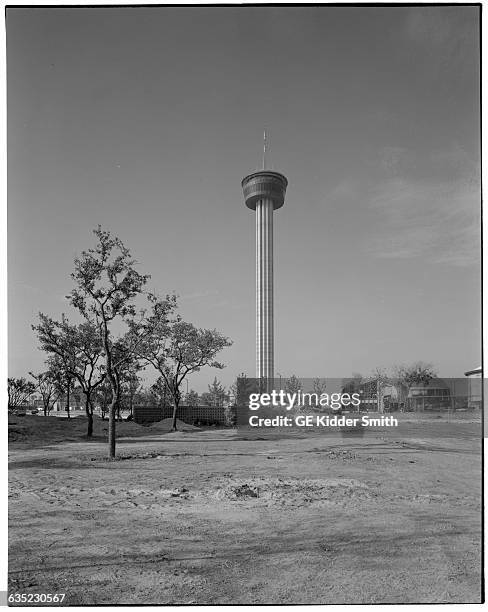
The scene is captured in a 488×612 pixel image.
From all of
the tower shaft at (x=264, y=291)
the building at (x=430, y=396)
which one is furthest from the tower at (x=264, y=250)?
the building at (x=430, y=396)

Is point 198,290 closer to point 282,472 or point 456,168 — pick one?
point 282,472

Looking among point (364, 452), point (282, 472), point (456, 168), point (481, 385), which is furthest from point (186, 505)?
point (456, 168)

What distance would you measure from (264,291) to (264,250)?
0.96ft

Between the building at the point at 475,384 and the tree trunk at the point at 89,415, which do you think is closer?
the building at the point at 475,384

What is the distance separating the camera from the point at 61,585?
290 cm

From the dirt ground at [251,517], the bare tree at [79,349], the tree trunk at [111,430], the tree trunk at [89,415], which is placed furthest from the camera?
the tree trunk at [89,415]

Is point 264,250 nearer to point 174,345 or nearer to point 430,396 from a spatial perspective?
point 174,345

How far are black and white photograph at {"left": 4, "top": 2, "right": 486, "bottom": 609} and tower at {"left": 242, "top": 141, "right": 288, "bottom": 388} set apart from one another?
0.05 feet

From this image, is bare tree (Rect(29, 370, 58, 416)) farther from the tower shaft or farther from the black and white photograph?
the tower shaft

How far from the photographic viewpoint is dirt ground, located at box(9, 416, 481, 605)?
9.62 ft

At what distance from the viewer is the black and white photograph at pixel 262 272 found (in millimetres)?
3158

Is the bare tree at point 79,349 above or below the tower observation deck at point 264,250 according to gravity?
below

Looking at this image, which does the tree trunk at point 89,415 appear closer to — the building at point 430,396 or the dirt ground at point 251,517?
the dirt ground at point 251,517

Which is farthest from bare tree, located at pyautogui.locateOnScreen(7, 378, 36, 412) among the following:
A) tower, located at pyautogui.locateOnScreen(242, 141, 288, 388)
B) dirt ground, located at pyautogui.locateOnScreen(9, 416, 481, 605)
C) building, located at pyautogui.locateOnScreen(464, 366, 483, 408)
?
building, located at pyautogui.locateOnScreen(464, 366, 483, 408)
